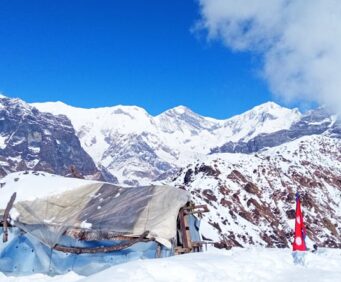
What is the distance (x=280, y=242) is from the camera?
330 ft

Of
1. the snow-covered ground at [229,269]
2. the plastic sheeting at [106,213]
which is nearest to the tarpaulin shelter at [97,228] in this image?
the plastic sheeting at [106,213]

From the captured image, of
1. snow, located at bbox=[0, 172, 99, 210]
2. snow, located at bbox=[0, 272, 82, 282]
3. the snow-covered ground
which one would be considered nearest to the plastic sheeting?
snow, located at bbox=[0, 172, 99, 210]

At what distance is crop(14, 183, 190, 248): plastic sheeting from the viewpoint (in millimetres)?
19250

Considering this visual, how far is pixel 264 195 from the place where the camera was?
125m

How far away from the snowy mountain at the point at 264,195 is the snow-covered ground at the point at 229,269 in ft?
209

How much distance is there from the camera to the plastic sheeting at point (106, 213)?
19.2 m

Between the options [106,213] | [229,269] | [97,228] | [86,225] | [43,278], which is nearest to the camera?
[229,269]

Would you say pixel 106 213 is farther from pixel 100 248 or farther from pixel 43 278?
pixel 43 278

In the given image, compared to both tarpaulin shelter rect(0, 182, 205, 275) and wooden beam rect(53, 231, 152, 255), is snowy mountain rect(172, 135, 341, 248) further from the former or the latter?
wooden beam rect(53, 231, 152, 255)

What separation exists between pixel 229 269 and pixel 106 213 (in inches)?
291

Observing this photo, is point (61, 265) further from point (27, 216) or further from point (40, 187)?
point (40, 187)

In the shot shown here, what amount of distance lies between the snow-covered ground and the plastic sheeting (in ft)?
11.8

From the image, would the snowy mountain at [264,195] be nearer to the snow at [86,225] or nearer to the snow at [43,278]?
the snow at [86,225]

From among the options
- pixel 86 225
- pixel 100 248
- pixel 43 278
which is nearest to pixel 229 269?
pixel 100 248
